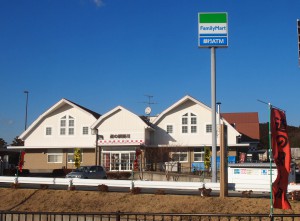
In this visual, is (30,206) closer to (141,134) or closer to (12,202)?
(12,202)

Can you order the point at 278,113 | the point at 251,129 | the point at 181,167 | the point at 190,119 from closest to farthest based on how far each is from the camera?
the point at 278,113 → the point at 181,167 → the point at 190,119 → the point at 251,129

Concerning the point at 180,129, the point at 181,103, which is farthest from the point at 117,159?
the point at 181,103

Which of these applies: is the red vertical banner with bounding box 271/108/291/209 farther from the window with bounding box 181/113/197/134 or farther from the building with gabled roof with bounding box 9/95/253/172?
the window with bounding box 181/113/197/134

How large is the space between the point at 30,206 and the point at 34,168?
29531 mm

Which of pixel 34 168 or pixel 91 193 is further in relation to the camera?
pixel 34 168

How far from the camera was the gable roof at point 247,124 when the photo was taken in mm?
54812

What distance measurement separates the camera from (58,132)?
156ft

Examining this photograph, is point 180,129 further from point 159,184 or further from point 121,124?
point 159,184

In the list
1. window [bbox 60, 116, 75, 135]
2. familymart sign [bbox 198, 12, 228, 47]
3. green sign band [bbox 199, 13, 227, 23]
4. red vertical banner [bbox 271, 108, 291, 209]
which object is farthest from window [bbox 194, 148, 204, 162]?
red vertical banner [bbox 271, 108, 291, 209]

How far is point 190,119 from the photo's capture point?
4544 centimetres

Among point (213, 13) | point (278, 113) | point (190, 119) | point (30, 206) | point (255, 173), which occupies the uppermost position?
point (213, 13)

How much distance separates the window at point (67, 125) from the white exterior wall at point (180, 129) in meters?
8.85

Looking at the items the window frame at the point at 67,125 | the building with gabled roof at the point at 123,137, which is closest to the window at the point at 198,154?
the building with gabled roof at the point at 123,137

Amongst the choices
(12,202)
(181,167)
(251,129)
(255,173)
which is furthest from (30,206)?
(251,129)
